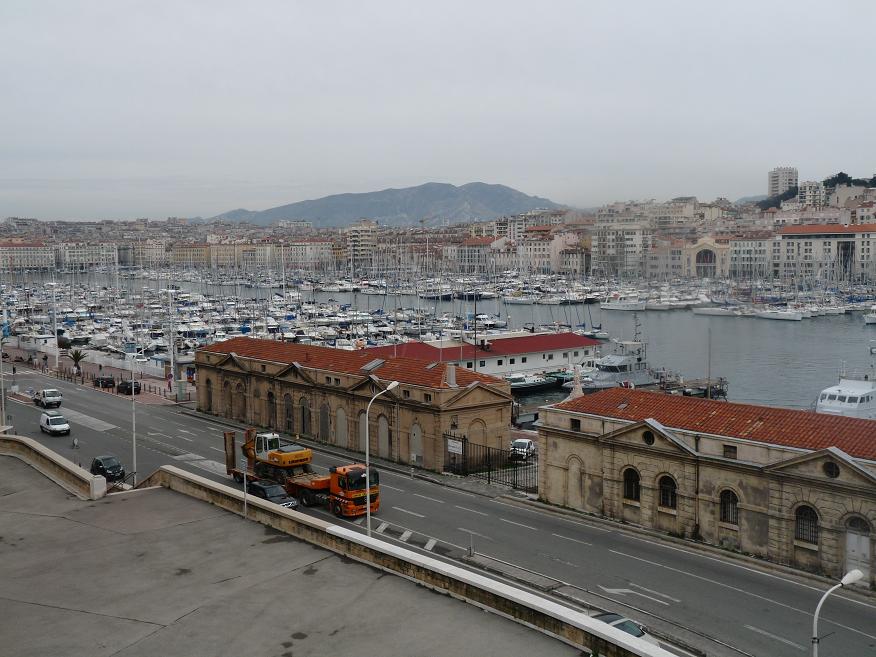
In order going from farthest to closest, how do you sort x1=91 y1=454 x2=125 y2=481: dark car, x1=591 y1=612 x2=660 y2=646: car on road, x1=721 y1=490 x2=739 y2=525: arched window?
x1=91 y1=454 x2=125 y2=481: dark car, x1=721 y1=490 x2=739 y2=525: arched window, x1=591 y1=612 x2=660 y2=646: car on road

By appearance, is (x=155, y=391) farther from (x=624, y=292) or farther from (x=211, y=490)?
(x=624, y=292)

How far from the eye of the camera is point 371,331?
3585 inches

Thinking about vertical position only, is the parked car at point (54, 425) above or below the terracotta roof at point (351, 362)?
below

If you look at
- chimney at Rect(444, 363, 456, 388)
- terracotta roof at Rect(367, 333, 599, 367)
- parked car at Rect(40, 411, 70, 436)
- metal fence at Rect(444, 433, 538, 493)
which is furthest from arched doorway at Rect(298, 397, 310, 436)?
parked car at Rect(40, 411, 70, 436)

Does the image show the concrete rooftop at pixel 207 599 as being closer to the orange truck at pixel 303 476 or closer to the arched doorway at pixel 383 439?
the orange truck at pixel 303 476

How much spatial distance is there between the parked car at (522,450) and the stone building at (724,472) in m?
6.04

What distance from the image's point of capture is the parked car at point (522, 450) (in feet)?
110

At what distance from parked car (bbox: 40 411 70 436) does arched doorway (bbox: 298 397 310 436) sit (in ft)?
35.3

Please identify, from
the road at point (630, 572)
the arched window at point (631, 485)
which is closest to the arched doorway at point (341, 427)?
the road at point (630, 572)

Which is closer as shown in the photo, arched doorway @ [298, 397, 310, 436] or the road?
the road

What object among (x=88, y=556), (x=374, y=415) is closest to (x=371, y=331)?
(x=374, y=415)

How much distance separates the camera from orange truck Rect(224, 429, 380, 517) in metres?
25.1

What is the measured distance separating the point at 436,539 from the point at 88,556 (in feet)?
35.0

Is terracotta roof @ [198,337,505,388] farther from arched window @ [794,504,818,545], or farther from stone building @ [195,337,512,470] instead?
arched window @ [794,504,818,545]
